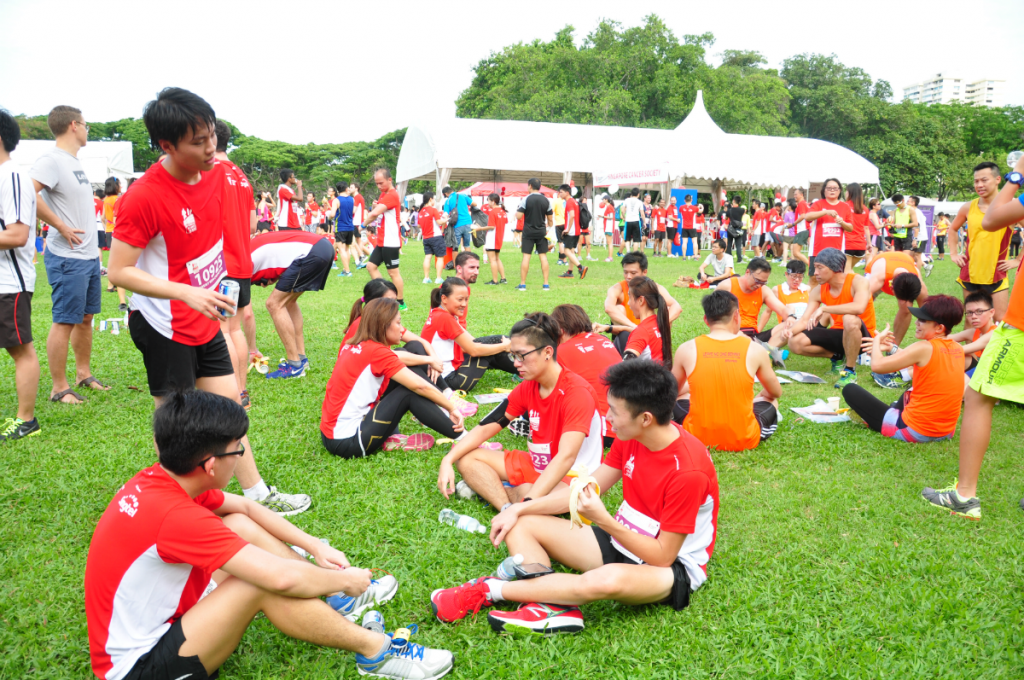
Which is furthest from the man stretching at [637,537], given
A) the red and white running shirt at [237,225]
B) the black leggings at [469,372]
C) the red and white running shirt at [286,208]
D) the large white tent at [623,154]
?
the large white tent at [623,154]

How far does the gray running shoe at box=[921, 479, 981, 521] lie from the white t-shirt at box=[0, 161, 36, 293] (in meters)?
6.40

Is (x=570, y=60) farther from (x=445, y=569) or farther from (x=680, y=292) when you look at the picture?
(x=445, y=569)

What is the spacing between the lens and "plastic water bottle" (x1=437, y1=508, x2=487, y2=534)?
3506 millimetres

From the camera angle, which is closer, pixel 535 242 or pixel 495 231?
pixel 535 242

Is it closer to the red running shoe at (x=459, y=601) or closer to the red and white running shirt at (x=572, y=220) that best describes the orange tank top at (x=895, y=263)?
the red running shoe at (x=459, y=601)

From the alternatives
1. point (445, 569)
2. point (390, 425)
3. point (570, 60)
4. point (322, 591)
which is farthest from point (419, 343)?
point (570, 60)

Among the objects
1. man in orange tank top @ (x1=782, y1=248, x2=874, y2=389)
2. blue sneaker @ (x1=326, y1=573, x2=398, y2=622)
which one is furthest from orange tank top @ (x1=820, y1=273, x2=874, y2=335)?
blue sneaker @ (x1=326, y1=573, x2=398, y2=622)

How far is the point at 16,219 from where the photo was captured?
14.3 ft

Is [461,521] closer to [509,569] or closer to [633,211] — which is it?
[509,569]

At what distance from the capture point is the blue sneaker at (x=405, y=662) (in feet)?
7.73

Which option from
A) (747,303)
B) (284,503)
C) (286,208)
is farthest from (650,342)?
(286,208)

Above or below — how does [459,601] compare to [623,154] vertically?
below

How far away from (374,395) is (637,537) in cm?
245

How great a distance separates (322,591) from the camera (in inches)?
85.0
